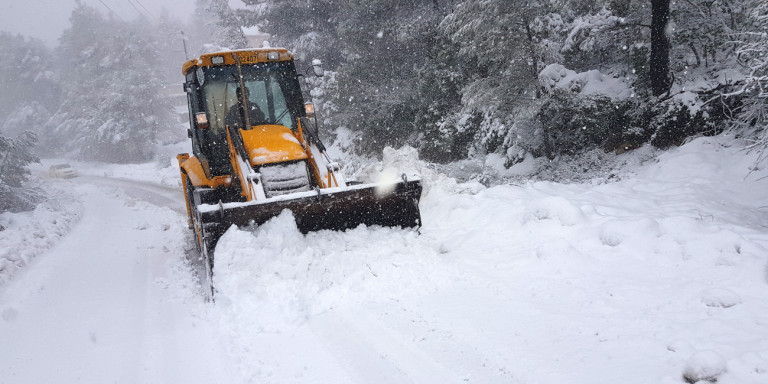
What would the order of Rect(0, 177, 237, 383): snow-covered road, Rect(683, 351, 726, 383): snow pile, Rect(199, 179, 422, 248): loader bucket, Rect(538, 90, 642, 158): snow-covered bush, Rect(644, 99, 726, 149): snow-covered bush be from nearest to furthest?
Rect(683, 351, 726, 383): snow pile, Rect(0, 177, 237, 383): snow-covered road, Rect(199, 179, 422, 248): loader bucket, Rect(644, 99, 726, 149): snow-covered bush, Rect(538, 90, 642, 158): snow-covered bush

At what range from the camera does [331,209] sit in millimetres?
5422

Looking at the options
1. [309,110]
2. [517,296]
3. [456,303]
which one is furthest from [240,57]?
[517,296]

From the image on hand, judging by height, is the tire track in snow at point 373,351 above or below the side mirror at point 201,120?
below

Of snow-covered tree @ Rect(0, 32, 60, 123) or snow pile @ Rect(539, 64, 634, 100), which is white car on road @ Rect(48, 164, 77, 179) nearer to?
snow-covered tree @ Rect(0, 32, 60, 123)

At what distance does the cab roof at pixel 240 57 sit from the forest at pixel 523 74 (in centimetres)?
36

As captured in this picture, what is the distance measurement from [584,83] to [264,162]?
7.82 m

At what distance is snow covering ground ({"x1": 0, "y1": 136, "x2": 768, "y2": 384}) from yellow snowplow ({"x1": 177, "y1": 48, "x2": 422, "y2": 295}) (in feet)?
0.79

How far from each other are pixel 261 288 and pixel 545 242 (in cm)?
Result: 316

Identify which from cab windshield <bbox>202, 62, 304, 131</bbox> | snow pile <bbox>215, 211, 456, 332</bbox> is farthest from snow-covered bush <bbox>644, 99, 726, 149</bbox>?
cab windshield <bbox>202, 62, 304, 131</bbox>

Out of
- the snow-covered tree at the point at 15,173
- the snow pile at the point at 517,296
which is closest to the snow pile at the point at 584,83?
the snow pile at the point at 517,296

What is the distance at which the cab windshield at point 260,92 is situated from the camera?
6434 millimetres

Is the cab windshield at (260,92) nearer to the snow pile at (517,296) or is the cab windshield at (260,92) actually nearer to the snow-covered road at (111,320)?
the snow pile at (517,296)

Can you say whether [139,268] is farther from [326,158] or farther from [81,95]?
[81,95]

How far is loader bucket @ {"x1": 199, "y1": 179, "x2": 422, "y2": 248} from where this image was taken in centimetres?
489
